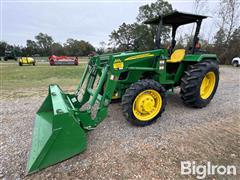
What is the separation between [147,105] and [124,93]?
572mm

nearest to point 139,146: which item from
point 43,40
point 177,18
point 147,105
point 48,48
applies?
point 147,105

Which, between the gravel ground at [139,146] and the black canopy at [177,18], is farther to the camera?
the black canopy at [177,18]

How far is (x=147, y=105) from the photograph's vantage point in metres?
2.90

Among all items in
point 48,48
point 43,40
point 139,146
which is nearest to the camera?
point 139,146

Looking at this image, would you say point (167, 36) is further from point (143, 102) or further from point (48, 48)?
point (48, 48)

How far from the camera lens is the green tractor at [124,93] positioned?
199 cm

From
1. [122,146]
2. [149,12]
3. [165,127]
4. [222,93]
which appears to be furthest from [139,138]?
[149,12]

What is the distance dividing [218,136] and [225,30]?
66.9 feet

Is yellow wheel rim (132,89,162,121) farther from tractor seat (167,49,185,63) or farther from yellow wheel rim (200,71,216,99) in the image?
yellow wheel rim (200,71,216,99)

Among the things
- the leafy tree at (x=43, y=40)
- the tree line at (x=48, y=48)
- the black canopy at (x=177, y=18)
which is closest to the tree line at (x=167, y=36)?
the black canopy at (x=177, y=18)

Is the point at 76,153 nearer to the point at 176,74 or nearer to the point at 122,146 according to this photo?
the point at 122,146

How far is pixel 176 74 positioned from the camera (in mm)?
3857

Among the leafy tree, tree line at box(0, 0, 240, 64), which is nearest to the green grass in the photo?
tree line at box(0, 0, 240, 64)

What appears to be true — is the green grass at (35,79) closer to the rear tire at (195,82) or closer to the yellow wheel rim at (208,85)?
the rear tire at (195,82)
